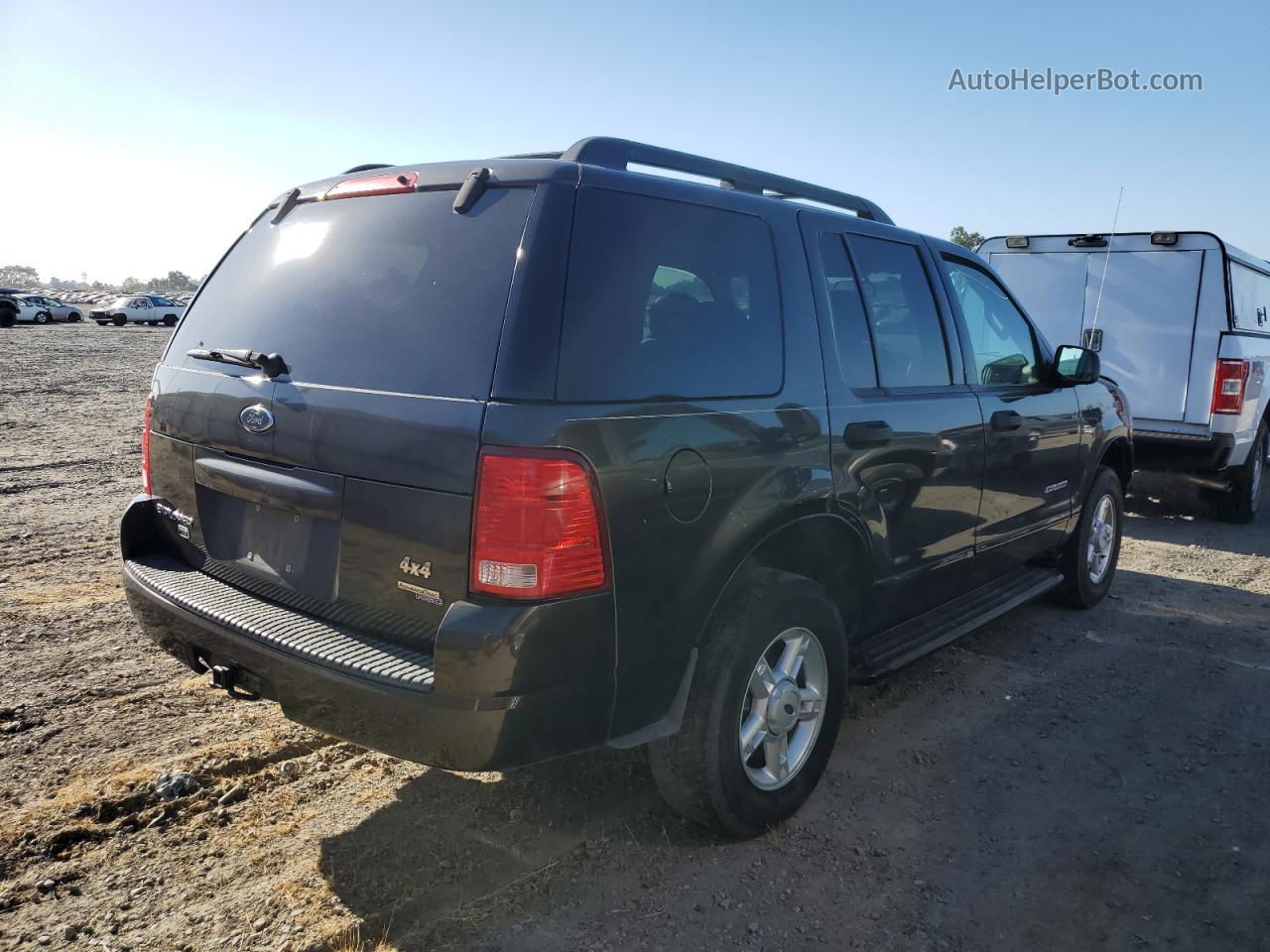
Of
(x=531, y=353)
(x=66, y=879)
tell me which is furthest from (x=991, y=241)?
(x=66, y=879)

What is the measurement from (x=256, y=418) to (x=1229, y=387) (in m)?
7.70

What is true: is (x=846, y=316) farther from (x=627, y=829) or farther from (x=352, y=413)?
(x=627, y=829)

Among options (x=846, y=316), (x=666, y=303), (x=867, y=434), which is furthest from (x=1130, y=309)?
(x=666, y=303)

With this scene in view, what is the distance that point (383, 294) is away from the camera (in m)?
2.69

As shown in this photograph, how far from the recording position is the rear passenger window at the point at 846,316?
3.42 meters

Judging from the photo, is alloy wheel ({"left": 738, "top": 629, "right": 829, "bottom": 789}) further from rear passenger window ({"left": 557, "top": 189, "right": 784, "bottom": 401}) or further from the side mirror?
the side mirror

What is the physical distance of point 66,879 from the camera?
274cm

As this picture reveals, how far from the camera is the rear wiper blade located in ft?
9.14

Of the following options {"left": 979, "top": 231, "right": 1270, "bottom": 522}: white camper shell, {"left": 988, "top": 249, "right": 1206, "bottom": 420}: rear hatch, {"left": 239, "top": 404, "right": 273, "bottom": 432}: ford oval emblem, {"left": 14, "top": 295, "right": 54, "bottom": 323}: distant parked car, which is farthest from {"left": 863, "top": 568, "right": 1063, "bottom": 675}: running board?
{"left": 14, "top": 295, "right": 54, "bottom": 323}: distant parked car

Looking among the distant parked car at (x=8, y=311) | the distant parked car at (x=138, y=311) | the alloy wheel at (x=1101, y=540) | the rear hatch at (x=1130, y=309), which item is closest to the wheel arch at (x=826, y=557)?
the alloy wheel at (x=1101, y=540)

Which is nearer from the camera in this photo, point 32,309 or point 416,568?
point 416,568

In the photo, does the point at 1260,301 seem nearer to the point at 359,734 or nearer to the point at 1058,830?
the point at 1058,830

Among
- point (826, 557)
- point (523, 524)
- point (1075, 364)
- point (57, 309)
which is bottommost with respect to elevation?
point (826, 557)

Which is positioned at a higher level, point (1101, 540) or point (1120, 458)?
point (1120, 458)
